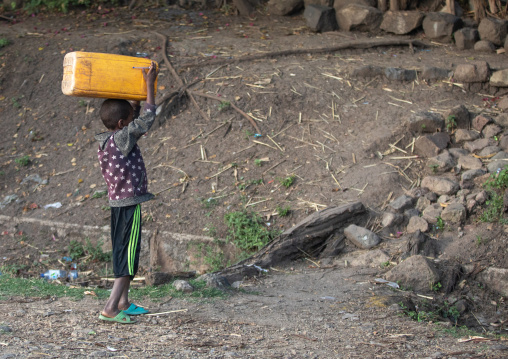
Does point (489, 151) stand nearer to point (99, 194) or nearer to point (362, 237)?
point (362, 237)

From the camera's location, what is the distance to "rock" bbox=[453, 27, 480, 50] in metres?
8.74

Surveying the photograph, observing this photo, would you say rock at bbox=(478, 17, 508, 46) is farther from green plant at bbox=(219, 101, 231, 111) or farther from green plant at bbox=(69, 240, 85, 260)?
Result: green plant at bbox=(69, 240, 85, 260)

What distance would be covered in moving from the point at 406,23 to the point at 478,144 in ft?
12.7

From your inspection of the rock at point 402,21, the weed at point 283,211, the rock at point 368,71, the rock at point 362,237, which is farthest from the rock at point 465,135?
the rock at point 402,21

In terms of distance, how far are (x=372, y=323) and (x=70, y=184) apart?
4572 millimetres

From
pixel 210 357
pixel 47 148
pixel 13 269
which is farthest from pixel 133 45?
pixel 210 357

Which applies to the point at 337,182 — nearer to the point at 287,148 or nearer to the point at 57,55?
the point at 287,148

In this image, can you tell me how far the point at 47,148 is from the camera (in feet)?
24.2

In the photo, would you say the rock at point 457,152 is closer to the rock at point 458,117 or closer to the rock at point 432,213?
the rock at point 458,117

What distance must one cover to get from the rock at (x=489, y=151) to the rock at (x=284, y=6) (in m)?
5.59

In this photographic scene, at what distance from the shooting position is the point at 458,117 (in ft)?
21.2

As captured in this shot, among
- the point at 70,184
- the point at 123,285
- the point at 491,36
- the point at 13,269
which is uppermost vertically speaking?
the point at 491,36

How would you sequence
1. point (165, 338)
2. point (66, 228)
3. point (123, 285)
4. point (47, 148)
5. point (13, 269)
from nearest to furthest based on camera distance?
point (165, 338), point (123, 285), point (13, 269), point (66, 228), point (47, 148)

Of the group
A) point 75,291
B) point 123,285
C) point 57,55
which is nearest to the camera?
point 123,285
